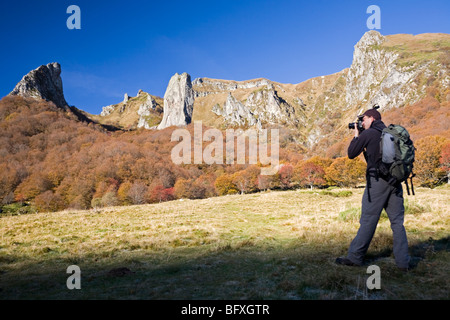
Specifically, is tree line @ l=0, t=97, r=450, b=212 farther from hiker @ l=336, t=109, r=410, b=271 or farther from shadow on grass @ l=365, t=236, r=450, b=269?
hiker @ l=336, t=109, r=410, b=271

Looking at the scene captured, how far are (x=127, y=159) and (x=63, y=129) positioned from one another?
66496 mm

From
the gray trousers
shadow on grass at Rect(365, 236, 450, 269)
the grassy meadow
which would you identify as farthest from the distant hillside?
the gray trousers

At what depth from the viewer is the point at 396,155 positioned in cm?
509

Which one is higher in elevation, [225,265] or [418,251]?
[418,251]

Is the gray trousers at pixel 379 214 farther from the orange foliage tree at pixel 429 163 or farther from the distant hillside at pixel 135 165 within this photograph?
Result: the orange foliage tree at pixel 429 163

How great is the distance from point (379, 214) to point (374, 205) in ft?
0.80

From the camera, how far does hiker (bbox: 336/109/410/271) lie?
5.28 meters

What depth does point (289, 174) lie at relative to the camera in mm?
96938

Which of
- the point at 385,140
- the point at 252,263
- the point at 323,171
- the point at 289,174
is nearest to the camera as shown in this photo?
the point at 385,140

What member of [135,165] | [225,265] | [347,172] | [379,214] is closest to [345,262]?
[379,214]

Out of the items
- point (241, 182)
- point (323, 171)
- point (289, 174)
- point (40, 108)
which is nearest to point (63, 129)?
point (40, 108)

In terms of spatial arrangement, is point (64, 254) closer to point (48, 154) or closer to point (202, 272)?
point (202, 272)

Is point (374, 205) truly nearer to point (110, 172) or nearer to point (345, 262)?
point (345, 262)

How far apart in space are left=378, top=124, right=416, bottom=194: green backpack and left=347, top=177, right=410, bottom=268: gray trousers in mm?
271
